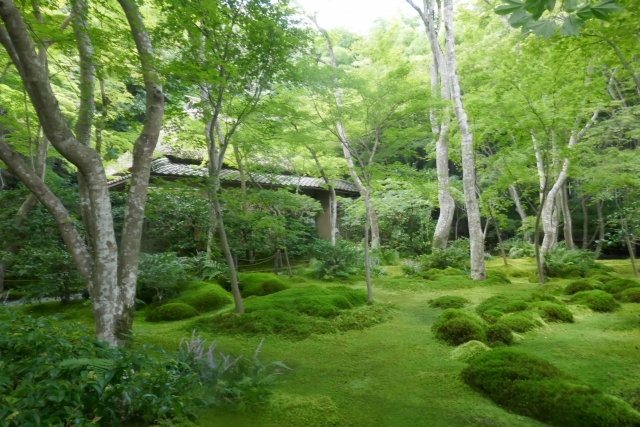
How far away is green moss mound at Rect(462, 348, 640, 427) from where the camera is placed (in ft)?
8.80

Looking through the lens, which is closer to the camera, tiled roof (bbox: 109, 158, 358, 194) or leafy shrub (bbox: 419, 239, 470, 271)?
tiled roof (bbox: 109, 158, 358, 194)

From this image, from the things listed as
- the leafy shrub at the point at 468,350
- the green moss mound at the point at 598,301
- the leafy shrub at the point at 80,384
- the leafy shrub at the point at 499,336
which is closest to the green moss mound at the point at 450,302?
the green moss mound at the point at 598,301

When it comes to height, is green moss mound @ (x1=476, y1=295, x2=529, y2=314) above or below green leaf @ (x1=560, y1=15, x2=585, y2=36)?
below

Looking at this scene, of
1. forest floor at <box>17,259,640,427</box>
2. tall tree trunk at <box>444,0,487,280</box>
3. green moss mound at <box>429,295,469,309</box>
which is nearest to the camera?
forest floor at <box>17,259,640,427</box>

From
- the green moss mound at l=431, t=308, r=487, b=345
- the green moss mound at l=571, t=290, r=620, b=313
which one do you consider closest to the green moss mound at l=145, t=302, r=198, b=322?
the green moss mound at l=431, t=308, r=487, b=345

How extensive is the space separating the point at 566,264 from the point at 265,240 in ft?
28.6

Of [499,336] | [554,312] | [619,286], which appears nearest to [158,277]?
[499,336]

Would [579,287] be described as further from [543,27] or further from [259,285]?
[543,27]

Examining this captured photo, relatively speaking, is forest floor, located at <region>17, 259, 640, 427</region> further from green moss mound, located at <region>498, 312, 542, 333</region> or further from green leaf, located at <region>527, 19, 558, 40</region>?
green leaf, located at <region>527, 19, 558, 40</region>

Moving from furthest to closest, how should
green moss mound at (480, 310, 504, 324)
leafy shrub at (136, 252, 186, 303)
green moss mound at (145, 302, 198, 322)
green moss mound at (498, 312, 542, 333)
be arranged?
1. leafy shrub at (136, 252, 186, 303)
2. green moss mound at (145, 302, 198, 322)
3. green moss mound at (480, 310, 504, 324)
4. green moss mound at (498, 312, 542, 333)

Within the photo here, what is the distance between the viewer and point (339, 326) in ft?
18.6

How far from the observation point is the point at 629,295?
660 centimetres

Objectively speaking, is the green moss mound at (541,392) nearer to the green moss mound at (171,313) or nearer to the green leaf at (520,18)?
the green leaf at (520,18)

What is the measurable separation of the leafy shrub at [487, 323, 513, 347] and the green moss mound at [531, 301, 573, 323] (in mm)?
1409
